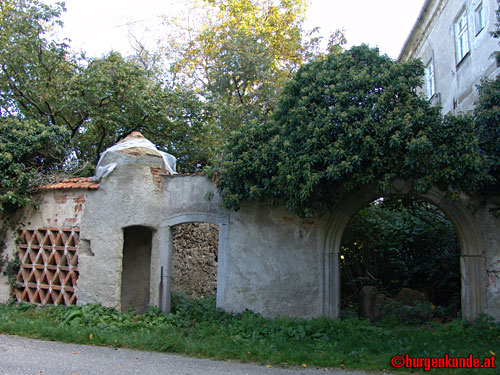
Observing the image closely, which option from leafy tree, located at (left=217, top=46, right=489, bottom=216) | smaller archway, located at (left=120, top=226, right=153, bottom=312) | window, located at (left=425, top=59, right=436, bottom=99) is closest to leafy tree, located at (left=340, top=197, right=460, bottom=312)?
leafy tree, located at (left=217, top=46, right=489, bottom=216)

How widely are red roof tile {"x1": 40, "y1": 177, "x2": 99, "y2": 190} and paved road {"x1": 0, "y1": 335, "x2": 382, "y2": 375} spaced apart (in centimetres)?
339

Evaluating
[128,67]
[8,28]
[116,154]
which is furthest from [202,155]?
[8,28]

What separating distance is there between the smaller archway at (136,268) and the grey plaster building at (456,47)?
27.0ft

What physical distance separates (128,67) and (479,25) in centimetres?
952

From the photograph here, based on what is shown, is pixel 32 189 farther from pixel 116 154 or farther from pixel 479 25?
A: pixel 479 25

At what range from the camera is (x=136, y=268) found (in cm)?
998

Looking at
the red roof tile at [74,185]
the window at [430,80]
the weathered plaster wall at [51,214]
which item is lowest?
the weathered plaster wall at [51,214]

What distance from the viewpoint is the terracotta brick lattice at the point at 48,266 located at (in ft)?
29.3

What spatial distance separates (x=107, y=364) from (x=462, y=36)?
11.6 meters

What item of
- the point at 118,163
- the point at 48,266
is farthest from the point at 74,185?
the point at 48,266

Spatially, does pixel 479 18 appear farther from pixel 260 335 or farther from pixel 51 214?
pixel 51 214

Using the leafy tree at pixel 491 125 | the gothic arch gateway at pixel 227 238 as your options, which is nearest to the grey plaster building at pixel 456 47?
the leafy tree at pixel 491 125

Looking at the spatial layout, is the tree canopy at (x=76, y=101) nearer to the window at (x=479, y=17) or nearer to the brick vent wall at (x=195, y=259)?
the brick vent wall at (x=195, y=259)

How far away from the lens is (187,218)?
8922 mm
